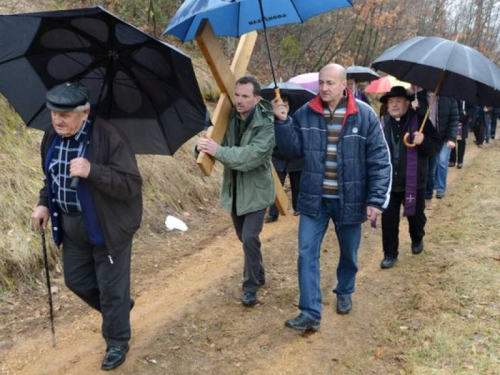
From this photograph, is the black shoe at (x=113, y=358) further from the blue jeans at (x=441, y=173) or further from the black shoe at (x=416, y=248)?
the blue jeans at (x=441, y=173)

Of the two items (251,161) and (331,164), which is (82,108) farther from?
(331,164)

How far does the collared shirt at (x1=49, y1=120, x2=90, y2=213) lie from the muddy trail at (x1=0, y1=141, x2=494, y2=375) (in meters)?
1.43

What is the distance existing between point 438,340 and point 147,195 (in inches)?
188

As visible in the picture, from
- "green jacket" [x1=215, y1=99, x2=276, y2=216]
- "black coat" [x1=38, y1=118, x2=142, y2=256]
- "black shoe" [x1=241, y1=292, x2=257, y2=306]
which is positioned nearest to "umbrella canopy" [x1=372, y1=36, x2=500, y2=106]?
"green jacket" [x1=215, y1=99, x2=276, y2=216]

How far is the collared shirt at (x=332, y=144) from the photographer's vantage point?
13.2 ft

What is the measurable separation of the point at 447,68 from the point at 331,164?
5.99 feet

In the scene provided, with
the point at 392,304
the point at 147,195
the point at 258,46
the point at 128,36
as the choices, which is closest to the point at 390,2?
the point at 258,46

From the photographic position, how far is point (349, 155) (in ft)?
13.1

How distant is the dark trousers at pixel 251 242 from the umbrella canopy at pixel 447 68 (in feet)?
7.93

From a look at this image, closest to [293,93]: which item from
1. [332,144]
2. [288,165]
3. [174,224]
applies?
[288,165]

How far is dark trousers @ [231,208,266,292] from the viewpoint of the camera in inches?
176

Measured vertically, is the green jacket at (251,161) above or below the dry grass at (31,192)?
above

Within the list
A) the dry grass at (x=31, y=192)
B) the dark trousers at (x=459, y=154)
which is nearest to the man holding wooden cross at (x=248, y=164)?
the dry grass at (x=31, y=192)

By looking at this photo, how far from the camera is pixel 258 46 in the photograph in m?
16.3
